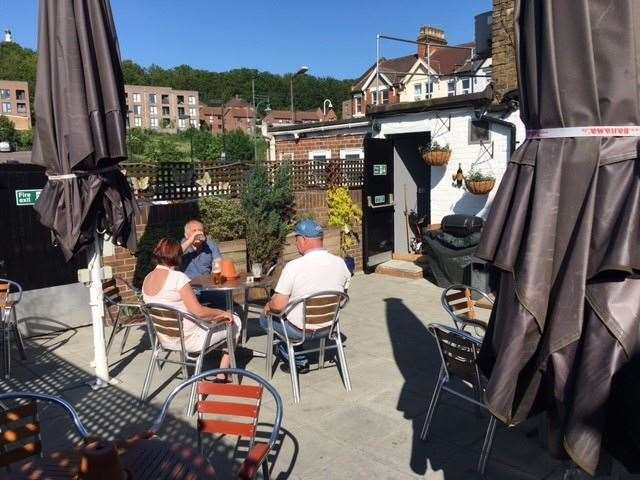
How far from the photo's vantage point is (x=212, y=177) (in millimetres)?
7852

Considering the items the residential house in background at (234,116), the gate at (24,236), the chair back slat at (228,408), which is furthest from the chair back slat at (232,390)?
the residential house in background at (234,116)

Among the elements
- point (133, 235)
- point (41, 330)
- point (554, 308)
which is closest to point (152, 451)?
point (554, 308)

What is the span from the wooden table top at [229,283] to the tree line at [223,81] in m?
78.3

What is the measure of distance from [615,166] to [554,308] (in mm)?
564

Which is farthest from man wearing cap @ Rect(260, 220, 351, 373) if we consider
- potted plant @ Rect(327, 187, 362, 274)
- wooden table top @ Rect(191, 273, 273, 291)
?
potted plant @ Rect(327, 187, 362, 274)

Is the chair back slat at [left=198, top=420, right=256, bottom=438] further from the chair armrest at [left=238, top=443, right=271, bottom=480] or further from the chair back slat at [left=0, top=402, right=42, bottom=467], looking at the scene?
the chair back slat at [left=0, top=402, right=42, bottom=467]

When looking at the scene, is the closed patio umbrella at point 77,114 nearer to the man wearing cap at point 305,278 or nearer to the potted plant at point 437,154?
the man wearing cap at point 305,278

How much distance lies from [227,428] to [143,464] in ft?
1.79

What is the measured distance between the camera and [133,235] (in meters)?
4.75

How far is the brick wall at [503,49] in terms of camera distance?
814 cm

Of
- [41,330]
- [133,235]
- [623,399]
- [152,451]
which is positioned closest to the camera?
[623,399]

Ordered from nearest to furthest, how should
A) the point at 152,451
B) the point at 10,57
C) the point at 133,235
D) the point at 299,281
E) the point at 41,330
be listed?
the point at 152,451 → the point at 299,281 → the point at 133,235 → the point at 41,330 → the point at 10,57

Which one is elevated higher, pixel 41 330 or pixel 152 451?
pixel 152 451

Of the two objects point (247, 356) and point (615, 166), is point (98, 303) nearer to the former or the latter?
point (247, 356)
